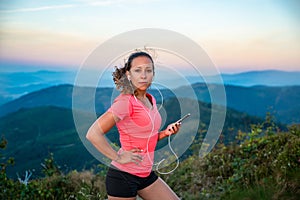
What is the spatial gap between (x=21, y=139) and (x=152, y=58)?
826 centimetres

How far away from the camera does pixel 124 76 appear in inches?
90.7

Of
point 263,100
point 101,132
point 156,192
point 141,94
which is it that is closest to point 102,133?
point 101,132

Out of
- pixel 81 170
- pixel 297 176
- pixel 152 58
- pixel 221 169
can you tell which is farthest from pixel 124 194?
pixel 81 170

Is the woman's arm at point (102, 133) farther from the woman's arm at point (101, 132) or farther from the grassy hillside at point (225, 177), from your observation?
the grassy hillside at point (225, 177)

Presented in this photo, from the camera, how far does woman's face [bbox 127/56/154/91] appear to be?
2262 millimetres

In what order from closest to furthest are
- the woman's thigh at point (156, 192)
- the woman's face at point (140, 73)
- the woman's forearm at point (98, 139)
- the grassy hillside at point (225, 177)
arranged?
1. the woman's forearm at point (98, 139)
2. the woman's face at point (140, 73)
3. the woman's thigh at point (156, 192)
4. the grassy hillside at point (225, 177)

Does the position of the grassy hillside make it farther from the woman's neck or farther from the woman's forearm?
the woman's forearm

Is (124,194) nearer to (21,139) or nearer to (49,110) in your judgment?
(21,139)

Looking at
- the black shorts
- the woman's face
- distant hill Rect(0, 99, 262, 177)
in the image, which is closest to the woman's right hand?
the black shorts

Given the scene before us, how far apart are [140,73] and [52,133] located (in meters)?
10.6

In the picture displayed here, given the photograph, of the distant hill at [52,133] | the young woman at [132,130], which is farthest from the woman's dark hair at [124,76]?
the distant hill at [52,133]

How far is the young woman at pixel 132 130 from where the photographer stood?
2152mm

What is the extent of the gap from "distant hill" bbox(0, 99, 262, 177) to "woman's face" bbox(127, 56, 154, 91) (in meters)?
0.33

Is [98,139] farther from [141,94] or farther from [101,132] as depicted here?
[141,94]
